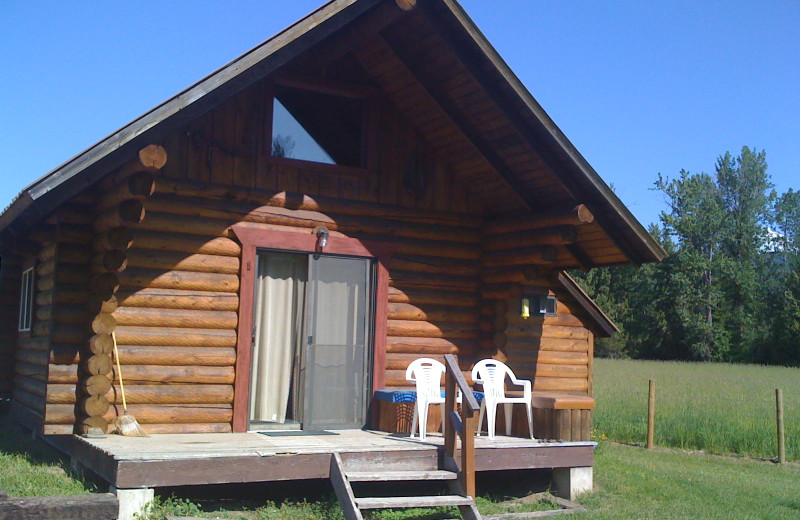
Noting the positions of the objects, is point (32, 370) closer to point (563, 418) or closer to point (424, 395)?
point (424, 395)

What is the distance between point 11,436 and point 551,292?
7.39 meters

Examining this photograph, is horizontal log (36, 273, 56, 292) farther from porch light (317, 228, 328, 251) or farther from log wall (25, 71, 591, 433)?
porch light (317, 228, 328, 251)

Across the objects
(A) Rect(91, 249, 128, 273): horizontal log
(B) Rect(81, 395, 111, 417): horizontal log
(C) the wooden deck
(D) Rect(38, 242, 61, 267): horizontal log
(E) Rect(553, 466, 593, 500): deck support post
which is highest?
(D) Rect(38, 242, 61, 267): horizontal log

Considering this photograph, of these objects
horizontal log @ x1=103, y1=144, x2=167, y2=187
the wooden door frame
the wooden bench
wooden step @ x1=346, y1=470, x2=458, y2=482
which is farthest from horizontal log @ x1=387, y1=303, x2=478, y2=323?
horizontal log @ x1=103, y1=144, x2=167, y2=187

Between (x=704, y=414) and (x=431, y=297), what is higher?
(x=431, y=297)

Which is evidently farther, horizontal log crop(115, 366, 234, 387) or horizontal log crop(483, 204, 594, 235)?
horizontal log crop(483, 204, 594, 235)

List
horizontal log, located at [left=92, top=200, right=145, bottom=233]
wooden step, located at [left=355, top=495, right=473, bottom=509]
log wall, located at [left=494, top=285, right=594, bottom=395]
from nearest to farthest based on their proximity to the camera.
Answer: wooden step, located at [left=355, top=495, right=473, bottom=509] < horizontal log, located at [left=92, top=200, right=145, bottom=233] < log wall, located at [left=494, top=285, right=594, bottom=395]

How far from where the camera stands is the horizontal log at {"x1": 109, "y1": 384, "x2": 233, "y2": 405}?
8984 millimetres

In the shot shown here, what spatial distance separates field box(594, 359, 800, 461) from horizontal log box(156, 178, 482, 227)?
21.9ft

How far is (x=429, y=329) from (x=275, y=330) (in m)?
2.06

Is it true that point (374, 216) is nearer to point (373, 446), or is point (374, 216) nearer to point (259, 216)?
point (259, 216)

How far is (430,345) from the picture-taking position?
10.9 metres

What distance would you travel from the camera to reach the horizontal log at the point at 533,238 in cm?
997

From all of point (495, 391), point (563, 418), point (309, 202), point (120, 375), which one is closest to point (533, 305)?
point (495, 391)
